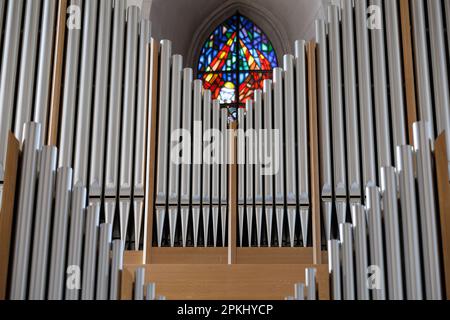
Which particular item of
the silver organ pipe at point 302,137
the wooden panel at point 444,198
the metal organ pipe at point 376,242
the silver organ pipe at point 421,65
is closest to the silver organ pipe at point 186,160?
the silver organ pipe at point 302,137

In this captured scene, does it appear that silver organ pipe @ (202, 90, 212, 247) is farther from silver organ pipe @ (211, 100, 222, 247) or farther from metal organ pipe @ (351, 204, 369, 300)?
metal organ pipe @ (351, 204, 369, 300)

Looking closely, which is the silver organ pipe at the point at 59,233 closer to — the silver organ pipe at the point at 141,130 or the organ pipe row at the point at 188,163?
the silver organ pipe at the point at 141,130

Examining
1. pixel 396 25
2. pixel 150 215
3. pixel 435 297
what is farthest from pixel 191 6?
pixel 435 297

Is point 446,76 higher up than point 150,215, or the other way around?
point 446,76

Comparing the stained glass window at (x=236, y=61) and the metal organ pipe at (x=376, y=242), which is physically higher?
the stained glass window at (x=236, y=61)

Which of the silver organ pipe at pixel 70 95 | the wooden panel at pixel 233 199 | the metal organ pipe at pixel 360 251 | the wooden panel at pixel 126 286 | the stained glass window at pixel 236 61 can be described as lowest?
the wooden panel at pixel 126 286

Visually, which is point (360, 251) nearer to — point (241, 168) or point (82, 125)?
point (241, 168)

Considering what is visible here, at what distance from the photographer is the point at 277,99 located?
Result: 9.39 metres

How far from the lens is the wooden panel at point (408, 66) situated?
30.5 feet

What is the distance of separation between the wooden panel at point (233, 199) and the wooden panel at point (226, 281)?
0.39 metres

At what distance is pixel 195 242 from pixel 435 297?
2296 millimetres

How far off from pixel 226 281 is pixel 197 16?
13.8 ft

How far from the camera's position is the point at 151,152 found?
9.15m
